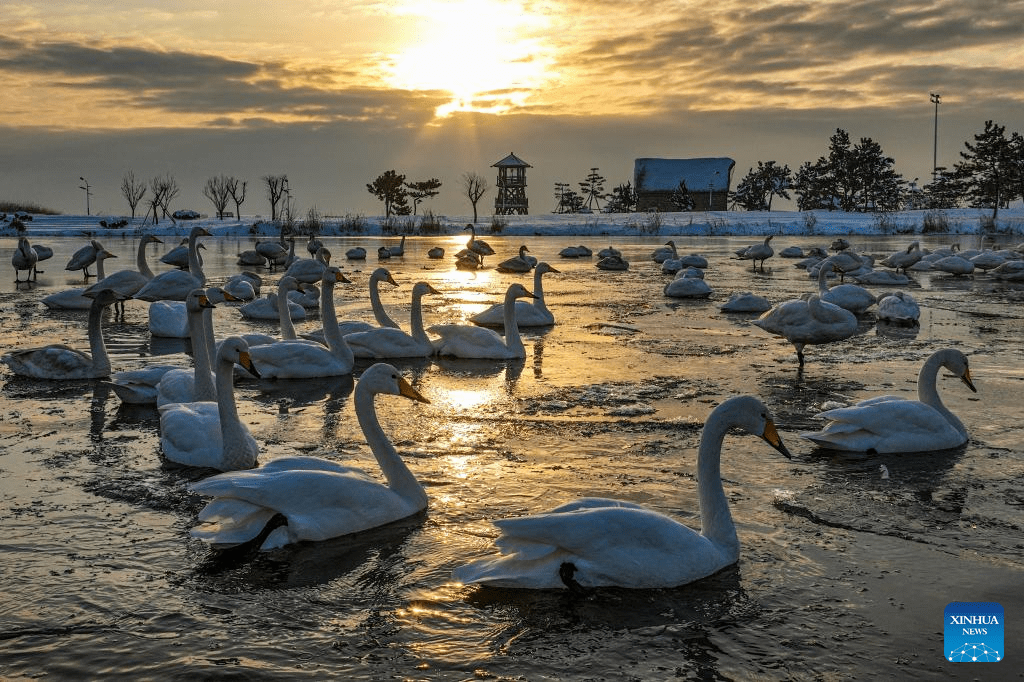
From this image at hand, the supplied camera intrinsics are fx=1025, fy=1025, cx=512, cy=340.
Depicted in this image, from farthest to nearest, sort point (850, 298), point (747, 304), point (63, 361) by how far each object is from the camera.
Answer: point (747, 304) < point (850, 298) < point (63, 361)

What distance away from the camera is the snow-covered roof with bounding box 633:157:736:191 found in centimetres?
9262

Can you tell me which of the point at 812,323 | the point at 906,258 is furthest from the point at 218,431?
the point at 906,258

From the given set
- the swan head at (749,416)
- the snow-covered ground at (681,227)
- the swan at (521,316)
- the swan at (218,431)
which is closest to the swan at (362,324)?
the swan at (521,316)

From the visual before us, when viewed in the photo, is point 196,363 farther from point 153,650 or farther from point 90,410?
point 153,650

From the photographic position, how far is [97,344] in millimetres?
11148

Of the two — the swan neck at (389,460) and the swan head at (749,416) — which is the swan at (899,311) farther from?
the swan neck at (389,460)

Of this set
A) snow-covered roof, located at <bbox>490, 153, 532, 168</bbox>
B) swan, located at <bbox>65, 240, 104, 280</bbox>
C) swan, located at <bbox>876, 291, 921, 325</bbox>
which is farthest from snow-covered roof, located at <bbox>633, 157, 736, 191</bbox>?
swan, located at <bbox>876, 291, 921, 325</bbox>

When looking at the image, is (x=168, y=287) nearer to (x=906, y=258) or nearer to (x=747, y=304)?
(x=747, y=304)

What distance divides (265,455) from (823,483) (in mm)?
4192

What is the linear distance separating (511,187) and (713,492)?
95476mm

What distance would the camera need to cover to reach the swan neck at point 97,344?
11.0 m

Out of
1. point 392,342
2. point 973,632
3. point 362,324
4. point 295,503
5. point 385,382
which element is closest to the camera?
point 973,632

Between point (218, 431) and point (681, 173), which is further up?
point (681, 173)

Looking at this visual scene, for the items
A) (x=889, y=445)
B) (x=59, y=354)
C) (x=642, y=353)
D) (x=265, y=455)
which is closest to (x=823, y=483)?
(x=889, y=445)
